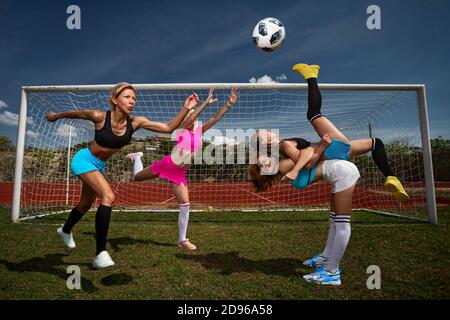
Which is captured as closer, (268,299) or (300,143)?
(268,299)

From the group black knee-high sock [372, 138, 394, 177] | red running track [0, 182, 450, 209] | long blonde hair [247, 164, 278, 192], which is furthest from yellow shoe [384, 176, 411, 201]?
red running track [0, 182, 450, 209]

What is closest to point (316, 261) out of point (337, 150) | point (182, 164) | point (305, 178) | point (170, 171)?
point (305, 178)

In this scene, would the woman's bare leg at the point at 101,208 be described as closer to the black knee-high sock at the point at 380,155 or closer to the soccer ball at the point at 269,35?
the black knee-high sock at the point at 380,155

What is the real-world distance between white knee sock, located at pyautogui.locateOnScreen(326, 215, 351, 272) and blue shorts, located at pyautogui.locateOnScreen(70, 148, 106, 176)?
123 inches

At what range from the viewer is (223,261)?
4.48 metres

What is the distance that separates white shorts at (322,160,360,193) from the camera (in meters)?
3.54

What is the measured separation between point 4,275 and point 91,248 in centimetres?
154

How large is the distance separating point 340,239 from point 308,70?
2128 mm

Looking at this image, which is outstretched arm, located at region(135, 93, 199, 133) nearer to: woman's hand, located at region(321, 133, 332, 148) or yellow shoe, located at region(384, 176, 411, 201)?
woman's hand, located at region(321, 133, 332, 148)

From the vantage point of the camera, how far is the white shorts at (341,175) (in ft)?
11.6
